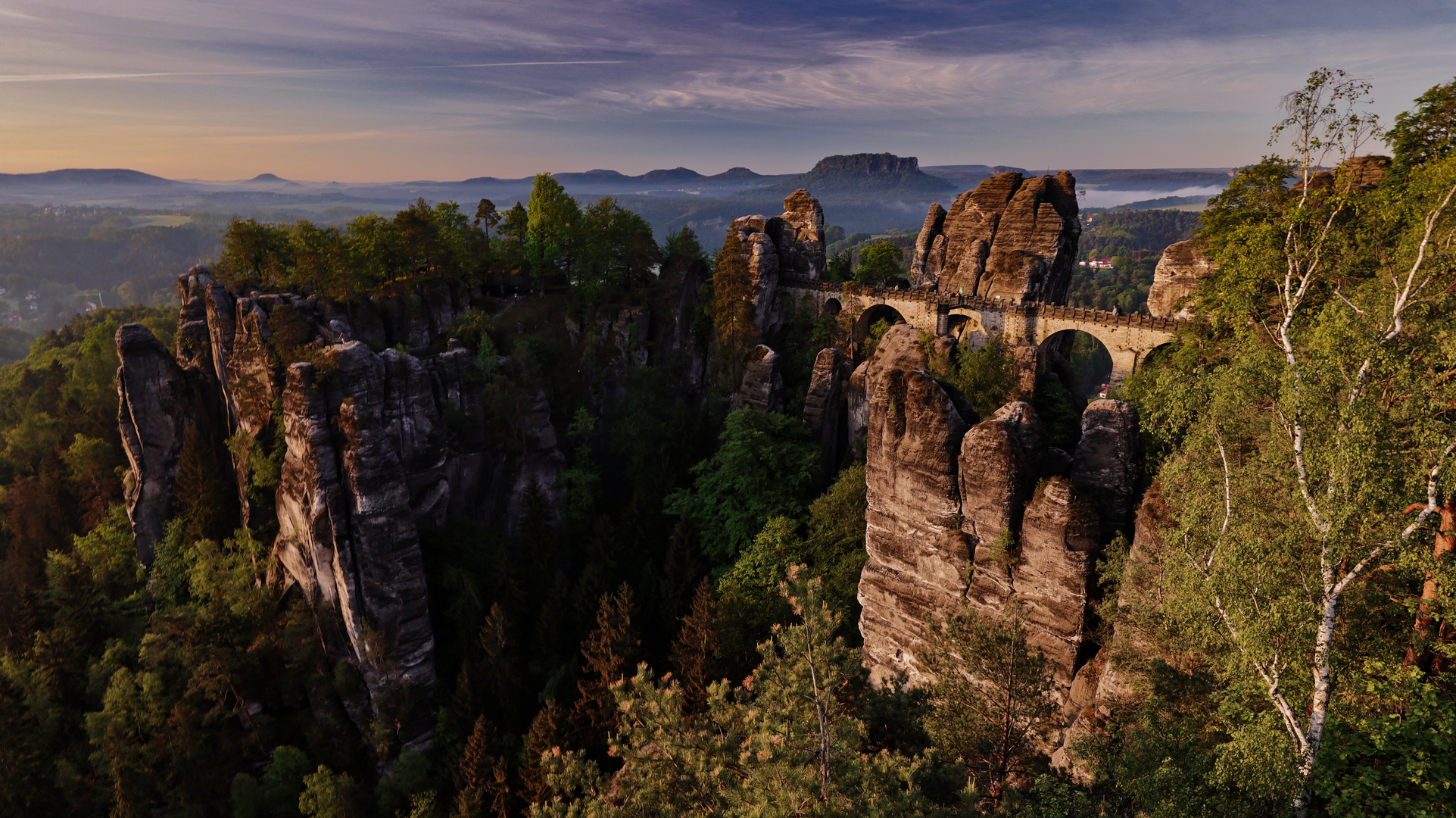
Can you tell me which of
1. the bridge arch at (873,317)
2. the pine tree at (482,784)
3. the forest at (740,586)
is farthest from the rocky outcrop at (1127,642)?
→ the bridge arch at (873,317)

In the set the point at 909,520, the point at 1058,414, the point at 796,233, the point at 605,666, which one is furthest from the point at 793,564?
the point at 796,233

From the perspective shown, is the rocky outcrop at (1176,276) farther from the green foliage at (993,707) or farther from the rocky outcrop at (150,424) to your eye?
the rocky outcrop at (150,424)

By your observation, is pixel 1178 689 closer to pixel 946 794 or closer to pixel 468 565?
pixel 946 794

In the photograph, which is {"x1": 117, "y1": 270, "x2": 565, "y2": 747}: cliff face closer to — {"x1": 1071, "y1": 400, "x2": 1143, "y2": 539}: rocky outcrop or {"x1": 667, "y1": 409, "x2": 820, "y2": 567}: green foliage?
{"x1": 667, "y1": 409, "x2": 820, "y2": 567}: green foliage

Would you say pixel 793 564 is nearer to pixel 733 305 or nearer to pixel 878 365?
pixel 878 365

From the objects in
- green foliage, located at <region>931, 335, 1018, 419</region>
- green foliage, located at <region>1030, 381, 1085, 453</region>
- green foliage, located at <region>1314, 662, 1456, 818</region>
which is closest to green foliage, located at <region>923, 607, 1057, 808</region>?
green foliage, located at <region>1314, 662, 1456, 818</region>

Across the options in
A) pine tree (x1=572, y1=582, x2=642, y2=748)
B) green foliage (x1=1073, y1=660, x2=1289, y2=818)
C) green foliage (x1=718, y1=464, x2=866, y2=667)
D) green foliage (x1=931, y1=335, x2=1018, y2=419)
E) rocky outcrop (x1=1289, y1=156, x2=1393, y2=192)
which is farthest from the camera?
green foliage (x1=931, y1=335, x2=1018, y2=419)

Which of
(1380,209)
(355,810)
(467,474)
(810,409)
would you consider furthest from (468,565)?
(1380,209)
